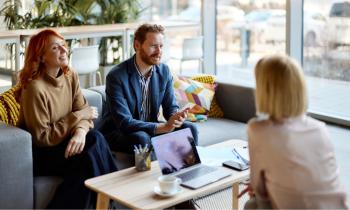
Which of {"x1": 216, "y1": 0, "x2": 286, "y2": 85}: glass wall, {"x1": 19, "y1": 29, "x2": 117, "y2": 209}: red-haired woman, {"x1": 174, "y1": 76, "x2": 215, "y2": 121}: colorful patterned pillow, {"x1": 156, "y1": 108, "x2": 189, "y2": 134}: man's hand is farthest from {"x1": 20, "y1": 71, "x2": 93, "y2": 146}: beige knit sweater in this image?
{"x1": 216, "y1": 0, "x2": 286, "y2": 85}: glass wall

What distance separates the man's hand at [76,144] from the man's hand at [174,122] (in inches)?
17.7

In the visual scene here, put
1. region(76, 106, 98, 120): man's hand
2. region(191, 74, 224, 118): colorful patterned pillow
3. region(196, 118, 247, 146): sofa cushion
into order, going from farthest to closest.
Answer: region(191, 74, 224, 118): colorful patterned pillow → region(196, 118, 247, 146): sofa cushion → region(76, 106, 98, 120): man's hand

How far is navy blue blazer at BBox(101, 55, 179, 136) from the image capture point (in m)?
3.08

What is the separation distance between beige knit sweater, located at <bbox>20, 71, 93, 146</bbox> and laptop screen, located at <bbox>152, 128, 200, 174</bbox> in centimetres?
61

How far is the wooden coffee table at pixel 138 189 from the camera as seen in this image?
214 centimetres

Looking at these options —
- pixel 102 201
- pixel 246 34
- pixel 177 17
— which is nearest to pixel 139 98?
pixel 102 201

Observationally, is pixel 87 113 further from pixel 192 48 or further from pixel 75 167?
pixel 192 48

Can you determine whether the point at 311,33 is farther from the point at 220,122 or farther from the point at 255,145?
the point at 255,145

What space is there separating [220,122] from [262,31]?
6.74ft

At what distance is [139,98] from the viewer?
321cm

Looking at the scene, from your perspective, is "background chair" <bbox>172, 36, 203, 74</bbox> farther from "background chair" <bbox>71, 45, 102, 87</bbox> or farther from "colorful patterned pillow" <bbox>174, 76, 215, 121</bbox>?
"colorful patterned pillow" <bbox>174, 76, 215, 121</bbox>

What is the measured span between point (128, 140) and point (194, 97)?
960 mm

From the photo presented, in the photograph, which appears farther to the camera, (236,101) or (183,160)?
(236,101)

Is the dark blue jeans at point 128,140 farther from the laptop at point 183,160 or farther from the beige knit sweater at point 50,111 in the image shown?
the laptop at point 183,160
